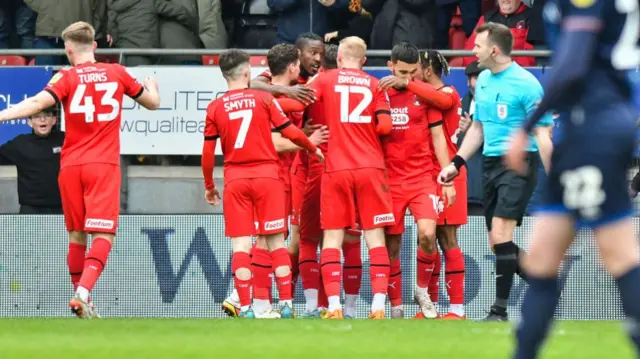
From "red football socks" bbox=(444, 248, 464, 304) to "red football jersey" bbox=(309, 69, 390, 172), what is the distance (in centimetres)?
120

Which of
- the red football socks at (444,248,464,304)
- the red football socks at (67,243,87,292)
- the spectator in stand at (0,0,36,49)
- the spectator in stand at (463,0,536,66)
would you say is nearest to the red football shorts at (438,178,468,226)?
the red football socks at (444,248,464,304)

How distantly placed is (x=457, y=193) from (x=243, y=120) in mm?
2269

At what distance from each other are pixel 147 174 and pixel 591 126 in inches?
401

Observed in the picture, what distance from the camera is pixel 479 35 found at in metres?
11.8

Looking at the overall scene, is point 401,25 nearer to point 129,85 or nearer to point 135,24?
point 135,24

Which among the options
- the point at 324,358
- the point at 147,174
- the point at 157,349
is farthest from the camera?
the point at 147,174

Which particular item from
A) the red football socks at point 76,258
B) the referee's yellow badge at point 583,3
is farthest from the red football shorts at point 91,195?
the referee's yellow badge at point 583,3

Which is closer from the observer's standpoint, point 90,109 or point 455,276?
point 90,109

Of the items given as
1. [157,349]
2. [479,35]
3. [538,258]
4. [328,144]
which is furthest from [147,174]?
[538,258]

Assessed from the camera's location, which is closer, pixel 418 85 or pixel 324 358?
pixel 324 358

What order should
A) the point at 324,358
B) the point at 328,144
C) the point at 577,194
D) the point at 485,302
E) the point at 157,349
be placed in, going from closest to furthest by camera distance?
1. the point at 577,194
2. the point at 324,358
3. the point at 157,349
4. the point at 328,144
5. the point at 485,302

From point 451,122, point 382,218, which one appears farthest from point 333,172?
point 451,122

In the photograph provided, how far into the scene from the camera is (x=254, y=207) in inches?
485

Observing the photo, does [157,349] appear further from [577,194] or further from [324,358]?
[577,194]
